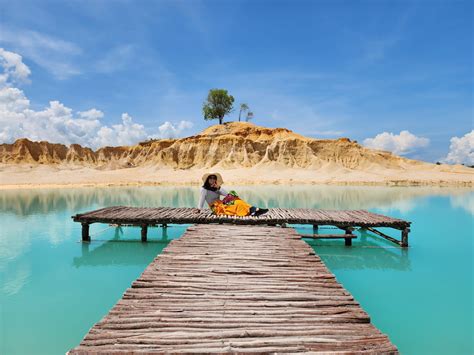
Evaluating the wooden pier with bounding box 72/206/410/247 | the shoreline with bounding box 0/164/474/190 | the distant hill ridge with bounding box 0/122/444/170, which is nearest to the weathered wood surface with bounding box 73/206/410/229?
the wooden pier with bounding box 72/206/410/247

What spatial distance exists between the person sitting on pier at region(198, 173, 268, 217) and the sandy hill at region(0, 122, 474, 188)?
46.5 metres

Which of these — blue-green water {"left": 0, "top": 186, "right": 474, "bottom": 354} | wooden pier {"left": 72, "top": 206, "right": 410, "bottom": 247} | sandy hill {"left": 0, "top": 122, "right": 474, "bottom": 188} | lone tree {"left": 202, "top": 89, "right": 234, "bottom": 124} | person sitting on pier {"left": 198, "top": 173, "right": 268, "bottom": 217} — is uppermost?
lone tree {"left": 202, "top": 89, "right": 234, "bottom": 124}

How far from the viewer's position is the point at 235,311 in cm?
423

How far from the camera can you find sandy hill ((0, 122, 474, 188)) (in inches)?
2430

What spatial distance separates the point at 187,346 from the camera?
3.49 m

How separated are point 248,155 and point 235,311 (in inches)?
2377

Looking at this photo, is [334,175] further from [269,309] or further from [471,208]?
[269,309]

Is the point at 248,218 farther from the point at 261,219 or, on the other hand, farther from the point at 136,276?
the point at 136,276

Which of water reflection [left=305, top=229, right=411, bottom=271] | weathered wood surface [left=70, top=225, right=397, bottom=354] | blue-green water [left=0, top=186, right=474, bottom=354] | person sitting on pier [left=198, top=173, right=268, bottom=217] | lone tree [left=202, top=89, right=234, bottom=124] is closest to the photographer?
weathered wood surface [left=70, top=225, right=397, bottom=354]

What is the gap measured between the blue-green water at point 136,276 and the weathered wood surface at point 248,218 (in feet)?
3.52

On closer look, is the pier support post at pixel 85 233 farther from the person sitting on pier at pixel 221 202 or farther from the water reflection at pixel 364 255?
the water reflection at pixel 364 255

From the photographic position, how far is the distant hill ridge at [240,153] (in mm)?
62688

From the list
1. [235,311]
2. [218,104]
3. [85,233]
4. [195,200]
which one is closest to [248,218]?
[85,233]

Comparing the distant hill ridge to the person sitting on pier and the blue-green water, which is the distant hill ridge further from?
the person sitting on pier
